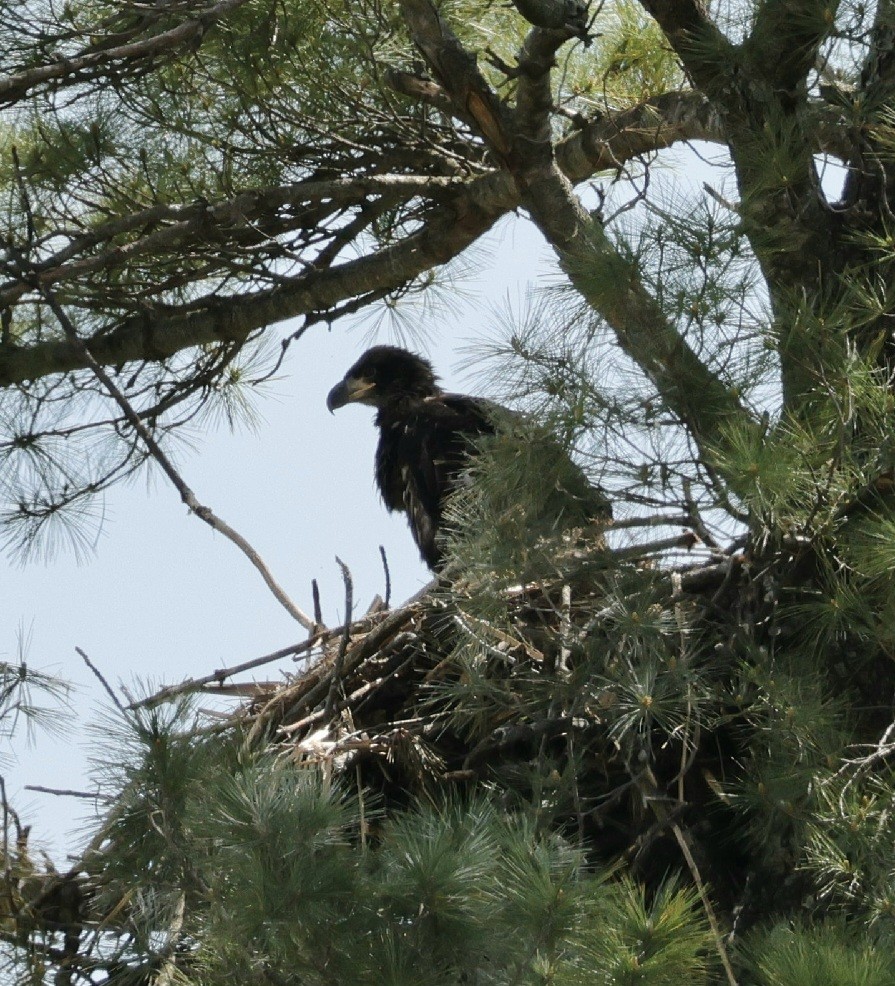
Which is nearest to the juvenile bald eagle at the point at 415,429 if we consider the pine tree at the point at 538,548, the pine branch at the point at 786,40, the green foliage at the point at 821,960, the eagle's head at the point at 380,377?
the eagle's head at the point at 380,377

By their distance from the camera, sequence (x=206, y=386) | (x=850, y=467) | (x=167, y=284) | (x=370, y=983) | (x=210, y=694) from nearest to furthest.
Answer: (x=370, y=983) < (x=850, y=467) < (x=210, y=694) < (x=167, y=284) < (x=206, y=386)

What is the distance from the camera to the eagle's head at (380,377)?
22.7ft

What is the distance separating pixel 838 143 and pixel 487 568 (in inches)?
57.9

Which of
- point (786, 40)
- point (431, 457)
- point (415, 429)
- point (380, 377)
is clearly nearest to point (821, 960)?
point (786, 40)

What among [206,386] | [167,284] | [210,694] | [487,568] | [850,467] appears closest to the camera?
[850,467]

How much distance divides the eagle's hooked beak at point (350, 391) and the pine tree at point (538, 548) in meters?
1.52

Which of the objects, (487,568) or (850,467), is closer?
(850,467)

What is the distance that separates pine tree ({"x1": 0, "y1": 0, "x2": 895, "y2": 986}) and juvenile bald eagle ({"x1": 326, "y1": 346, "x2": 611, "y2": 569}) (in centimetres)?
94

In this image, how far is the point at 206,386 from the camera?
5945 mm

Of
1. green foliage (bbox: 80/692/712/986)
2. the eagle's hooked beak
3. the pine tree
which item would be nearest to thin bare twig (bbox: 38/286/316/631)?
the pine tree

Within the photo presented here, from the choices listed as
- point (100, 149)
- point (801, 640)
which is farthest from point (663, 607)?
point (100, 149)

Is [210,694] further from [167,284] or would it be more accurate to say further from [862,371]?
[862,371]

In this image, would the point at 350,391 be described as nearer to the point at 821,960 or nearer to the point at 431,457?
the point at 431,457

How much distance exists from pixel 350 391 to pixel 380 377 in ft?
0.54
